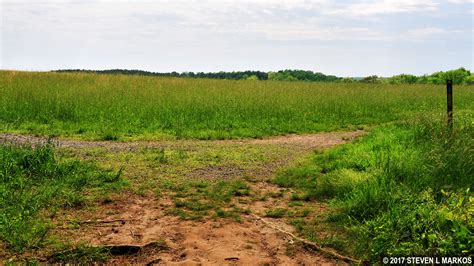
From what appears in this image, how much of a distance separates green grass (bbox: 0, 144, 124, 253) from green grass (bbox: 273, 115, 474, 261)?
2.62 metres

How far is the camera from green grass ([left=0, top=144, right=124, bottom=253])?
4.25m

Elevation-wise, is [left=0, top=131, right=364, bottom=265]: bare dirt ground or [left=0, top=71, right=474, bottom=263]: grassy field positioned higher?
[left=0, top=71, right=474, bottom=263]: grassy field

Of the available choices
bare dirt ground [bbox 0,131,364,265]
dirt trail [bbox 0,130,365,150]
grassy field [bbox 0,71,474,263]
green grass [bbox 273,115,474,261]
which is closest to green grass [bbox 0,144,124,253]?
grassy field [bbox 0,71,474,263]

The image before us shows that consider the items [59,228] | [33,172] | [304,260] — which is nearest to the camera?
[304,260]

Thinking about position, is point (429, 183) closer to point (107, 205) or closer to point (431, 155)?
point (431, 155)

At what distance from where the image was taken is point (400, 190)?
4.83m

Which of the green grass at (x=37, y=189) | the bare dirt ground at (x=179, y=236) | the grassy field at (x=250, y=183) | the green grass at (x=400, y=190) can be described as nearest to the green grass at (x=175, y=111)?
the grassy field at (x=250, y=183)

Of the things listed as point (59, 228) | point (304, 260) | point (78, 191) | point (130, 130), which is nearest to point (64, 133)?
point (130, 130)

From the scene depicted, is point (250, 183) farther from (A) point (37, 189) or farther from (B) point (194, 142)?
(B) point (194, 142)

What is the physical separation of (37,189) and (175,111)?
25.6ft

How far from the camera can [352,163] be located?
6863 mm

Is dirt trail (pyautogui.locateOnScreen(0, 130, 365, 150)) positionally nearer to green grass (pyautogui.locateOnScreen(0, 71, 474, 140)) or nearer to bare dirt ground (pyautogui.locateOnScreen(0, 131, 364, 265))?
green grass (pyautogui.locateOnScreen(0, 71, 474, 140))

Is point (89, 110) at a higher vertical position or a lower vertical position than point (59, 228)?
higher

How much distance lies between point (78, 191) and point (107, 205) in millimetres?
589
